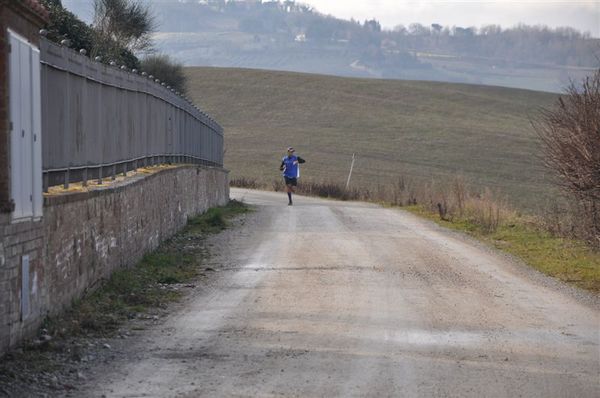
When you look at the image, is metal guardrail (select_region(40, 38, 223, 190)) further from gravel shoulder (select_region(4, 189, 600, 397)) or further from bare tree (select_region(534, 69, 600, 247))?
bare tree (select_region(534, 69, 600, 247))

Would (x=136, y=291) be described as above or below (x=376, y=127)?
above

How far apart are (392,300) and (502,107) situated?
279 feet

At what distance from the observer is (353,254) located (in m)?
19.1

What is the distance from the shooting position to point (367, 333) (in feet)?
37.4

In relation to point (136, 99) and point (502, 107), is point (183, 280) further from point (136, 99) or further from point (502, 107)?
point (502, 107)

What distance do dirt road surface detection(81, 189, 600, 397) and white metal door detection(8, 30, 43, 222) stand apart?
1.62 meters

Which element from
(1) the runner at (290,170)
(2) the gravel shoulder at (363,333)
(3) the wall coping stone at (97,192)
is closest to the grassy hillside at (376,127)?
(1) the runner at (290,170)

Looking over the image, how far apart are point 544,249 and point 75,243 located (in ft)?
38.8

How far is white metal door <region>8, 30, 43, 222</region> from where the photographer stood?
948 centimetres

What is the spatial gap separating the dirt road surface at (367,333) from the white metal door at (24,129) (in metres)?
1.62

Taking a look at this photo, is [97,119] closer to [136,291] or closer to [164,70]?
[136,291]

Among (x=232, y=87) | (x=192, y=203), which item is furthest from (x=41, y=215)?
(x=232, y=87)

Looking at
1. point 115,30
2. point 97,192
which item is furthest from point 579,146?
point 115,30

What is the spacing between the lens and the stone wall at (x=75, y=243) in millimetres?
9461
